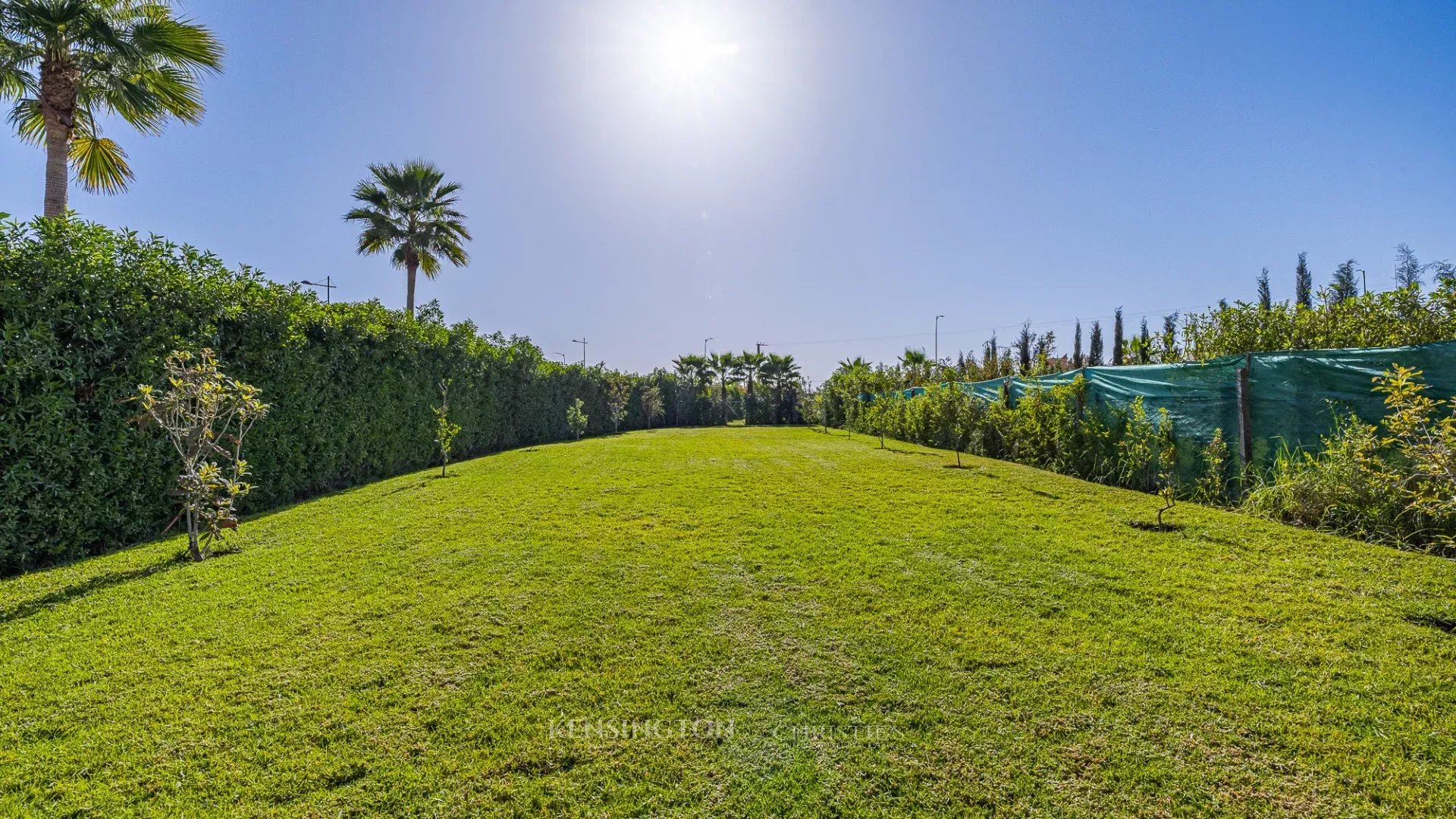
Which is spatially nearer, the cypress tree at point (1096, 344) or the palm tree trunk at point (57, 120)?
the palm tree trunk at point (57, 120)

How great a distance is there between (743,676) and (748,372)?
29016mm

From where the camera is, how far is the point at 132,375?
4.65 metres

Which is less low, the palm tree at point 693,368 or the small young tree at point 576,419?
the palm tree at point 693,368

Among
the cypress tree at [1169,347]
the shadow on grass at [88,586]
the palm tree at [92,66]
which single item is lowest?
the shadow on grass at [88,586]

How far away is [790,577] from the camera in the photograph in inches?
142

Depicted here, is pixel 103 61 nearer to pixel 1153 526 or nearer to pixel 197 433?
pixel 197 433

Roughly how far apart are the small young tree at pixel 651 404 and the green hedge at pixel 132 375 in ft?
52.1

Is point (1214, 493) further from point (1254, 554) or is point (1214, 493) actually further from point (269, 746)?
point (269, 746)

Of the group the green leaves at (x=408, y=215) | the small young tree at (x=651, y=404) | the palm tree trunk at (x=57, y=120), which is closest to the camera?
the palm tree trunk at (x=57, y=120)

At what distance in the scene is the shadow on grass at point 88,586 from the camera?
3156 millimetres

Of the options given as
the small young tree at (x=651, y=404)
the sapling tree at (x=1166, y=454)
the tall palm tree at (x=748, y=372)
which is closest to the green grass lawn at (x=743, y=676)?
the sapling tree at (x=1166, y=454)

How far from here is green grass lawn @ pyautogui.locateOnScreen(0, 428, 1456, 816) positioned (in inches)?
69.2

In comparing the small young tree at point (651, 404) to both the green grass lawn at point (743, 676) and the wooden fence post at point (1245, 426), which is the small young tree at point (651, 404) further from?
the wooden fence post at point (1245, 426)

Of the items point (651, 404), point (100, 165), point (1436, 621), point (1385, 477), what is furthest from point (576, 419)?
point (1436, 621)
